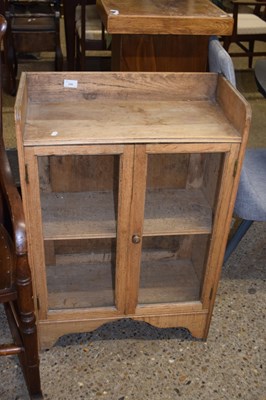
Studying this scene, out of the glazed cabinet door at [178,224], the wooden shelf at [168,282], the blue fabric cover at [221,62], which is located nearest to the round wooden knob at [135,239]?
the glazed cabinet door at [178,224]

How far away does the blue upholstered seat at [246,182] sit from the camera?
151 cm

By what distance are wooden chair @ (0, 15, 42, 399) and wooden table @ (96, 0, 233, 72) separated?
47 cm

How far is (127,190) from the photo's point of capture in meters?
1.34

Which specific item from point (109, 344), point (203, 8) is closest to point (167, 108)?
point (203, 8)

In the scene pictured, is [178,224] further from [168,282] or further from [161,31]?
[161,31]

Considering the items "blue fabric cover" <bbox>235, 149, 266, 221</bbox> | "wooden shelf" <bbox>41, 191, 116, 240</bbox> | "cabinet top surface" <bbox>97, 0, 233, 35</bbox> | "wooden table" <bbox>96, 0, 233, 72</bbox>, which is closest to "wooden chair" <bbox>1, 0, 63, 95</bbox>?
"wooden table" <bbox>96, 0, 233, 72</bbox>

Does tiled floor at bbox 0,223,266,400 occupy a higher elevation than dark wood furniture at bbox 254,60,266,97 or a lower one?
lower

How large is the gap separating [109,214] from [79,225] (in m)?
0.11

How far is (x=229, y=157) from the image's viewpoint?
1.33 metres

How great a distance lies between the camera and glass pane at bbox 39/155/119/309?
57.9 inches

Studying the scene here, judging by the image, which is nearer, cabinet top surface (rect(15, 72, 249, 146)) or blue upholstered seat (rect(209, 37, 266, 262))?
cabinet top surface (rect(15, 72, 249, 146))

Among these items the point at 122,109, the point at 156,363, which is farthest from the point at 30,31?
the point at 156,363

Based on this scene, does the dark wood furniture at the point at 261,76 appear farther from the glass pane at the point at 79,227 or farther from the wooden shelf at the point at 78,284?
the wooden shelf at the point at 78,284

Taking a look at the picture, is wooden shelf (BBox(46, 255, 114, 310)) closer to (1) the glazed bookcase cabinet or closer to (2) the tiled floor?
(1) the glazed bookcase cabinet
